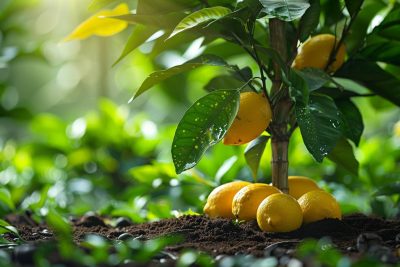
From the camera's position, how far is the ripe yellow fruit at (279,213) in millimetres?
1132

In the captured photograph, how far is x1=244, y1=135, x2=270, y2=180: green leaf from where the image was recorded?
4.46 feet

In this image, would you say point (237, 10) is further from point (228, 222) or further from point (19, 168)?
point (19, 168)

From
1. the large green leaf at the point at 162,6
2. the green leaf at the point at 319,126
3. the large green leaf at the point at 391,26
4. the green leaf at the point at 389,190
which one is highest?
the large green leaf at the point at 162,6

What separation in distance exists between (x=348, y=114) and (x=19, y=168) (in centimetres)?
138

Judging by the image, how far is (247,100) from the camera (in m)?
1.15

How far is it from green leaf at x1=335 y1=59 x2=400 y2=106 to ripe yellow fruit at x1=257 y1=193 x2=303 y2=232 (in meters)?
0.36

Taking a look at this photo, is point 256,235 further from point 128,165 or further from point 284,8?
point 128,165

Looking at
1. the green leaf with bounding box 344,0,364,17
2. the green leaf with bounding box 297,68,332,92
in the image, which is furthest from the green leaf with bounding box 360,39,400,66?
the green leaf with bounding box 297,68,332,92

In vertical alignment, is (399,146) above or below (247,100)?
below

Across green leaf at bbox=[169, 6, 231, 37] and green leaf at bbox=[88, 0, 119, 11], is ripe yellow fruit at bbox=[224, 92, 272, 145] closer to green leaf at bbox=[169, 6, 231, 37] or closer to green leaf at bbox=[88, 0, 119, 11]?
green leaf at bbox=[169, 6, 231, 37]

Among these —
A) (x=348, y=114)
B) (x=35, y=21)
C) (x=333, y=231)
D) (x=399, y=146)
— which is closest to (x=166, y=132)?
(x=399, y=146)

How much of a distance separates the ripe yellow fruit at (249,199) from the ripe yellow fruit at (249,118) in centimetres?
11

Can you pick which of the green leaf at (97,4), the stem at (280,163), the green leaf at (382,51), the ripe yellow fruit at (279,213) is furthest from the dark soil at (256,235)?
the green leaf at (97,4)

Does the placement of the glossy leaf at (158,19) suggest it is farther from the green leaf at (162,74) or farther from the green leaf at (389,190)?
the green leaf at (389,190)
